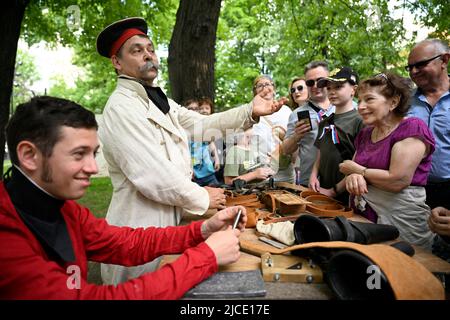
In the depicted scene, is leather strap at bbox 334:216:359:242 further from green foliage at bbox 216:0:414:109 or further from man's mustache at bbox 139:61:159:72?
green foliage at bbox 216:0:414:109

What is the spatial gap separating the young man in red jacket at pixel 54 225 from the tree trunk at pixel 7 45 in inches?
198

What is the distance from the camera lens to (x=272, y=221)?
2090mm

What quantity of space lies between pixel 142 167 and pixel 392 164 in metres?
1.65

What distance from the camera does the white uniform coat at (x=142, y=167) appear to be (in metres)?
2.09

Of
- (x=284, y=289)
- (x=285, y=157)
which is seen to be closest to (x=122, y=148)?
(x=284, y=289)

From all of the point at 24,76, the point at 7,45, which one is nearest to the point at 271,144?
the point at 7,45

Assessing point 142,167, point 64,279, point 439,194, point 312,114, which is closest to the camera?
point 64,279

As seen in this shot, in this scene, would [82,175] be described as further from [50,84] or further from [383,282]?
[50,84]

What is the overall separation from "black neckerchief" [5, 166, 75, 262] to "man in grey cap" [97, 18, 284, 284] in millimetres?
732

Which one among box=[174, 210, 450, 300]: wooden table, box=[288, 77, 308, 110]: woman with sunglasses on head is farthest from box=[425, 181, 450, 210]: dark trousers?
box=[288, 77, 308, 110]: woman with sunglasses on head

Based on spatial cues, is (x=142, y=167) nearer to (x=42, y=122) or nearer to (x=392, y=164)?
(x=42, y=122)

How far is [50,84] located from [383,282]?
37.1m

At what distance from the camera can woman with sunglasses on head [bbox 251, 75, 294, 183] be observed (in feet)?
13.6

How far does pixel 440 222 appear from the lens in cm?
190
